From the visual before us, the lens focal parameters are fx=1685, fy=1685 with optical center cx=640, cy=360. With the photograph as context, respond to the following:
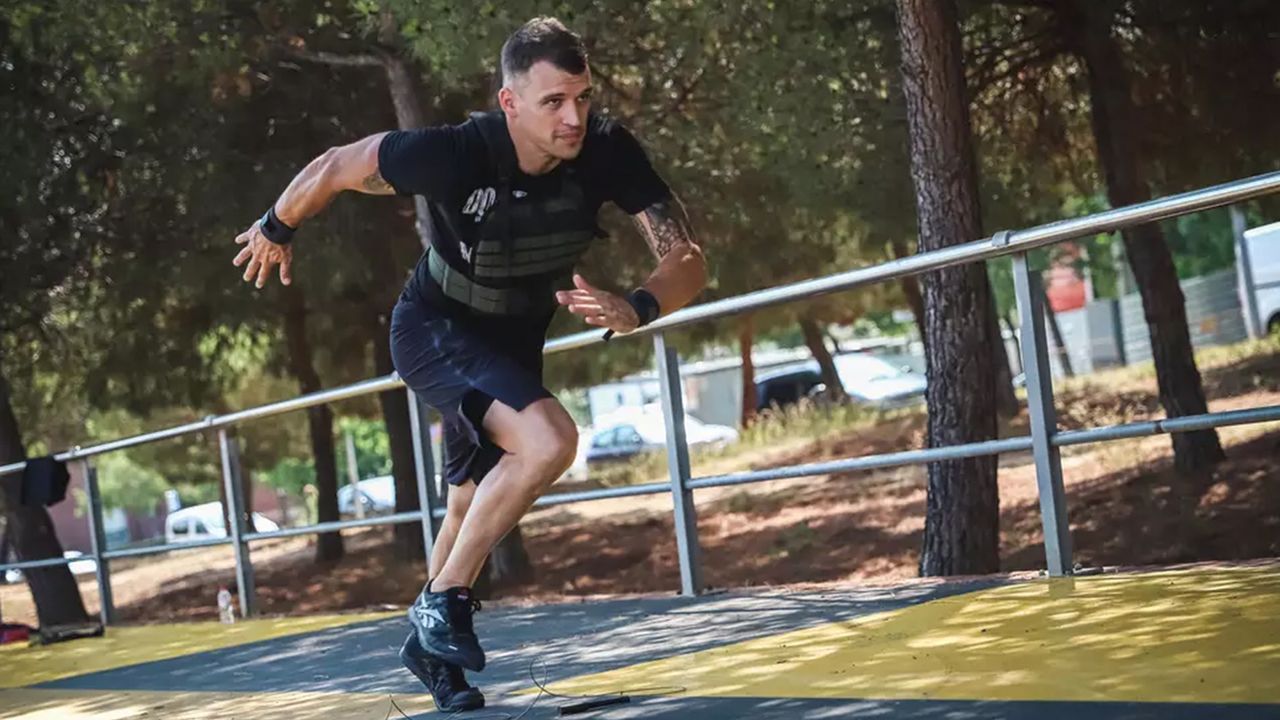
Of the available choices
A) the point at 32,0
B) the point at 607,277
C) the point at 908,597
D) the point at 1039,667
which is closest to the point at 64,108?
the point at 32,0

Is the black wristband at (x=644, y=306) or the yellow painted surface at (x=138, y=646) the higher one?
the black wristband at (x=644, y=306)

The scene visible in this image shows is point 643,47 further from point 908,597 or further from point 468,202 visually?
point 468,202

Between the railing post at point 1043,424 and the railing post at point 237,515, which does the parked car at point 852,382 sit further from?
the railing post at point 1043,424

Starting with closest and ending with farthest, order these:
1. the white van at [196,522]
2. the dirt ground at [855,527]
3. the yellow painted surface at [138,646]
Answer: the yellow painted surface at [138,646] < the dirt ground at [855,527] < the white van at [196,522]

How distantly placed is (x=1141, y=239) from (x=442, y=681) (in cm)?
1162

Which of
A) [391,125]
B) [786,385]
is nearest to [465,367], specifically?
[391,125]

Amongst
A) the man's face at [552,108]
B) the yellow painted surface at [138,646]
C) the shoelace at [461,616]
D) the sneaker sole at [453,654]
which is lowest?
the yellow painted surface at [138,646]

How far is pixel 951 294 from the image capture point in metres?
9.43

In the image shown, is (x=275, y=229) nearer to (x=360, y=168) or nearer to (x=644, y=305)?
(x=360, y=168)

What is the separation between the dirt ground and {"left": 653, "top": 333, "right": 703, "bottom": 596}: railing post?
246 centimetres

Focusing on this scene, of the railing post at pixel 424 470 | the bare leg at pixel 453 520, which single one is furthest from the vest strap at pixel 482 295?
the railing post at pixel 424 470

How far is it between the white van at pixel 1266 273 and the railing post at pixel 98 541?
68.1 feet

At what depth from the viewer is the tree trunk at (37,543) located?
55.4ft

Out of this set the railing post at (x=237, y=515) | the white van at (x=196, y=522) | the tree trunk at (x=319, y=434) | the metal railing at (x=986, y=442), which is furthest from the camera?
the white van at (x=196, y=522)
